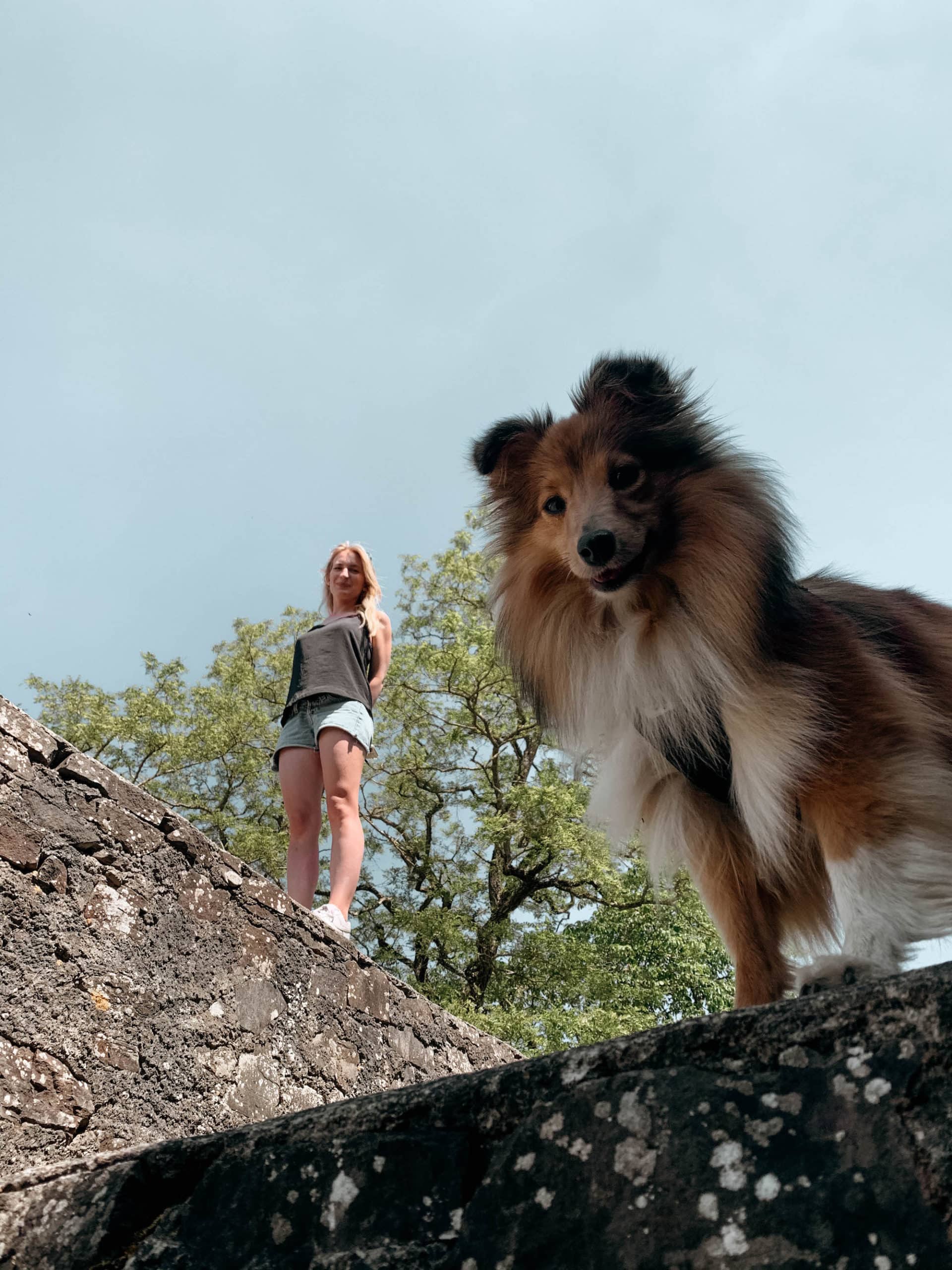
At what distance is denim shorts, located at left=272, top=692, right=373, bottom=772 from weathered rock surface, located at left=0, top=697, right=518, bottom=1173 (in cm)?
160

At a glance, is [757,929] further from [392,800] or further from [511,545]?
[392,800]

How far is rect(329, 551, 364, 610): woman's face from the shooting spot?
6.75 metres

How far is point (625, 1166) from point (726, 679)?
7.02 ft

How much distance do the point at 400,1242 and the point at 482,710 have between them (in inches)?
797

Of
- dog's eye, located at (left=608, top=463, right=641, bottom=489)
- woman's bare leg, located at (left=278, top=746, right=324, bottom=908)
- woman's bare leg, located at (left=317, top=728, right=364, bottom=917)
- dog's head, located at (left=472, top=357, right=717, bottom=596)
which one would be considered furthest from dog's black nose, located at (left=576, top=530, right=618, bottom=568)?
woman's bare leg, located at (left=278, top=746, right=324, bottom=908)

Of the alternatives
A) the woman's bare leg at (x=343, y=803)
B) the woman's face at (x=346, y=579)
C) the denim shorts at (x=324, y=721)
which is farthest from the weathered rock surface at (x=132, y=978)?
the woman's face at (x=346, y=579)

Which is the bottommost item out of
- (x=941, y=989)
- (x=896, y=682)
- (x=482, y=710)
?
(x=941, y=989)

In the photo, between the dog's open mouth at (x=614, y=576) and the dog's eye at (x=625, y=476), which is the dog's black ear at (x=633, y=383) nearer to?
the dog's eye at (x=625, y=476)

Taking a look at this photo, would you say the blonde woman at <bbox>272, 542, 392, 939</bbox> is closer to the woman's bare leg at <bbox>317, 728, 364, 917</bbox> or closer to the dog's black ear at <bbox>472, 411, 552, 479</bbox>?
the woman's bare leg at <bbox>317, 728, 364, 917</bbox>

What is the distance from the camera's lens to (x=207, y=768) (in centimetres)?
2208

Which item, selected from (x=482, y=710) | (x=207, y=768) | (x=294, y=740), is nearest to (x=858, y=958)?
(x=294, y=740)

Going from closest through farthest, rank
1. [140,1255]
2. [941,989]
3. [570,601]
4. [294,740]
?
[941,989], [140,1255], [570,601], [294,740]

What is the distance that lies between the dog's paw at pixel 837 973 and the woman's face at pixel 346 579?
4.45 m

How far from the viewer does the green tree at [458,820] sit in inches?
748
